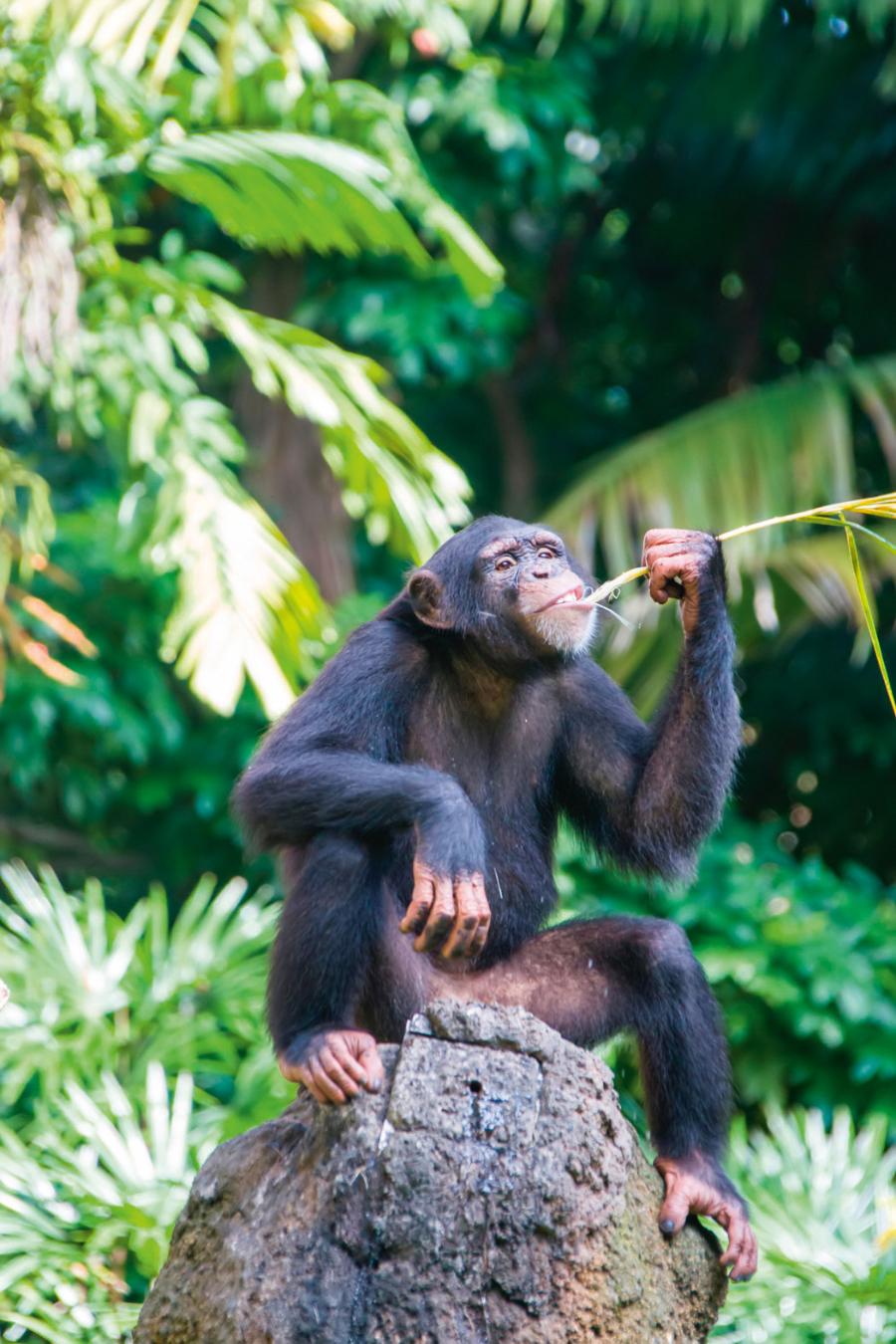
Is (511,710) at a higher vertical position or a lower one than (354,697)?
lower

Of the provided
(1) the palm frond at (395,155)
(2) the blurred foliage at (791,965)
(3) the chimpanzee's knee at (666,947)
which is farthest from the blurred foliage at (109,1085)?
(1) the palm frond at (395,155)

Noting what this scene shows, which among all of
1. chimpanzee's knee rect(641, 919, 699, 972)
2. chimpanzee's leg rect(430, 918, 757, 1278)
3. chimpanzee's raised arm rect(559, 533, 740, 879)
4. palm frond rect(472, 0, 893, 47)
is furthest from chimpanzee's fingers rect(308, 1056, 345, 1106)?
palm frond rect(472, 0, 893, 47)

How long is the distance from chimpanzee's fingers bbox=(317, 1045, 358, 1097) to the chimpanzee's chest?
1.00 m

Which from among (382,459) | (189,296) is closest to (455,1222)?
(382,459)

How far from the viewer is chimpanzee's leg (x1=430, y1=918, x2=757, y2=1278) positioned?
4.12 m

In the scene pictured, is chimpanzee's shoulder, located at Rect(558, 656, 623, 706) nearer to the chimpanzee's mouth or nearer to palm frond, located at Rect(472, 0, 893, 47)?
the chimpanzee's mouth

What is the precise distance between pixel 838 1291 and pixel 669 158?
8.19 m

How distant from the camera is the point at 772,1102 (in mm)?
7961

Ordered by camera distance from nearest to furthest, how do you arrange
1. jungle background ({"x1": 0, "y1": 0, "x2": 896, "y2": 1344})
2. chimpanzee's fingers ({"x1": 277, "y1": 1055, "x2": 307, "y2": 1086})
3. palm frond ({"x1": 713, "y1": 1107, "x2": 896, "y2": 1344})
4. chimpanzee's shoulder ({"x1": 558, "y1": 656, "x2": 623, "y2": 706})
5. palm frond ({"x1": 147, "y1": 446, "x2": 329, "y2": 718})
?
chimpanzee's fingers ({"x1": 277, "y1": 1055, "x2": 307, "y2": 1086}) → chimpanzee's shoulder ({"x1": 558, "y1": 656, "x2": 623, "y2": 706}) → palm frond ({"x1": 713, "y1": 1107, "x2": 896, "y2": 1344}) → palm frond ({"x1": 147, "y1": 446, "x2": 329, "y2": 718}) → jungle background ({"x1": 0, "y1": 0, "x2": 896, "y2": 1344})

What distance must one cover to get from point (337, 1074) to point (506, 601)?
4.69 feet

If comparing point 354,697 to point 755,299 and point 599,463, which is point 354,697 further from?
point 755,299

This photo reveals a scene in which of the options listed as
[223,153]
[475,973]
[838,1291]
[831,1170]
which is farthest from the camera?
[223,153]

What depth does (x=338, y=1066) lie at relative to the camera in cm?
377

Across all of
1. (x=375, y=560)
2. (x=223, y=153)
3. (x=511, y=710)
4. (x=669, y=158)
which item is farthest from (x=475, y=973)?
(x=669, y=158)
